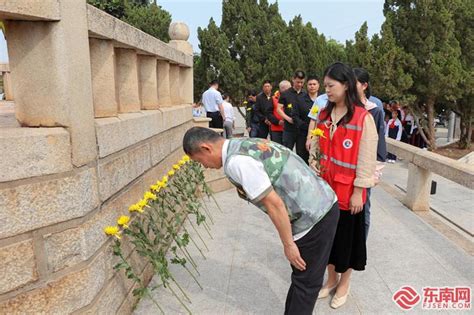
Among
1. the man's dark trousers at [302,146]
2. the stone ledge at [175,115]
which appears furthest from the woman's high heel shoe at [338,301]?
the man's dark trousers at [302,146]

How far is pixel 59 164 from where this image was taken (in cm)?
186

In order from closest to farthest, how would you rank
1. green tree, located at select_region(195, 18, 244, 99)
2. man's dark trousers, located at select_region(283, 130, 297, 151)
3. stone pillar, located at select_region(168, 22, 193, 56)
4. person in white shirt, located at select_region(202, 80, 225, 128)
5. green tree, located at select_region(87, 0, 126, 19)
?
stone pillar, located at select_region(168, 22, 193, 56)
man's dark trousers, located at select_region(283, 130, 297, 151)
person in white shirt, located at select_region(202, 80, 225, 128)
green tree, located at select_region(195, 18, 244, 99)
green tree, located at select_region(87, 0, 126, 19)

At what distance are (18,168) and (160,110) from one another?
6.98 ft

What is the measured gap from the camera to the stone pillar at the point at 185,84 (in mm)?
5281

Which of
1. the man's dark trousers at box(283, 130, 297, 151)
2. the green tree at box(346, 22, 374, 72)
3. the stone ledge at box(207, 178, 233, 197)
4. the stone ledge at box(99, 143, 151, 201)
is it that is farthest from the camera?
the green tree at box(346, 22, 374, 72)

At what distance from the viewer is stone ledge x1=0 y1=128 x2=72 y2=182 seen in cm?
168

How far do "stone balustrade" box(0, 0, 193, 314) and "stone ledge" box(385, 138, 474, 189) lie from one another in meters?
3.30

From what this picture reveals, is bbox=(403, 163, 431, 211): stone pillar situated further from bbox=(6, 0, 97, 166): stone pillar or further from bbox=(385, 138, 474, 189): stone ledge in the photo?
bbox=(6, 0, 97, 166): stone pillar

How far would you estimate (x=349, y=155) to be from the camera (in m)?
2.58

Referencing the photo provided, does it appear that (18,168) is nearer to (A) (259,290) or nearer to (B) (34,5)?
(B) (34,5)

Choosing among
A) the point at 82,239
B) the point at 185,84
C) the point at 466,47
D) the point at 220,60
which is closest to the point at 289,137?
the point at 185,84

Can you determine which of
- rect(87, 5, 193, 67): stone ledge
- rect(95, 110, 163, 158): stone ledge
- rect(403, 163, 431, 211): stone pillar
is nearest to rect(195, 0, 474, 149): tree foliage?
rect(403, 163, 431, 211): stone pillar

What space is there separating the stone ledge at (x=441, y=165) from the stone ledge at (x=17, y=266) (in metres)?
3.73

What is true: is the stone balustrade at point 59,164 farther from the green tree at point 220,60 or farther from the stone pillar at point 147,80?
the green tree at point 220,60
